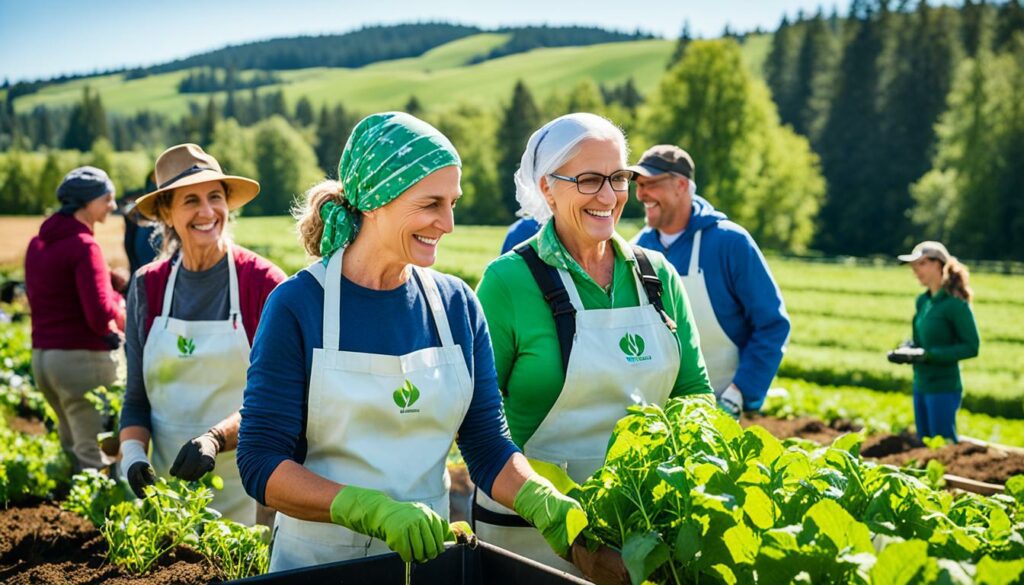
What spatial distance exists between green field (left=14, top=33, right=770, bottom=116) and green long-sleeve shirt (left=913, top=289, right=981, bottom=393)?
322ft

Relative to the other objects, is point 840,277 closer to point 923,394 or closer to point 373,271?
point 923,394

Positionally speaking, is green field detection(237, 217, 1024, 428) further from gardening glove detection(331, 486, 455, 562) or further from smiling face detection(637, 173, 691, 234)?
smiling face detection(637, 173, 691, 234)

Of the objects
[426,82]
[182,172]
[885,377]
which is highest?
[426,82]

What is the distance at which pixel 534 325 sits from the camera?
2783mm

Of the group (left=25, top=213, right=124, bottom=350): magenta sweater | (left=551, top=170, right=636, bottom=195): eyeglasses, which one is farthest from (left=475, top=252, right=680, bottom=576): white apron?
(left=25, top=213, right=124, bottom=350): magenta sweater

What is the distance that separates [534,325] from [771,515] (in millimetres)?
1203

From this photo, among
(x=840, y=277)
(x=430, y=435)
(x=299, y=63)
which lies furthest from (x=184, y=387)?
(x=299, y=63)

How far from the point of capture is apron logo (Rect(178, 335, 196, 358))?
3.57m

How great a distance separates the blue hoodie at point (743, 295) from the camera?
13.5 ft

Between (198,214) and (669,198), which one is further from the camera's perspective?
(669,198)

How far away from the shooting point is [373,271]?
2303 millimetres

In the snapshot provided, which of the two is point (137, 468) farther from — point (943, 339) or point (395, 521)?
point (943, 339)

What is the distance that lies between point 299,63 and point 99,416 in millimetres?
151092

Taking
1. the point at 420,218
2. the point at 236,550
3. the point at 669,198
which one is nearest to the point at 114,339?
the point at 236,550
